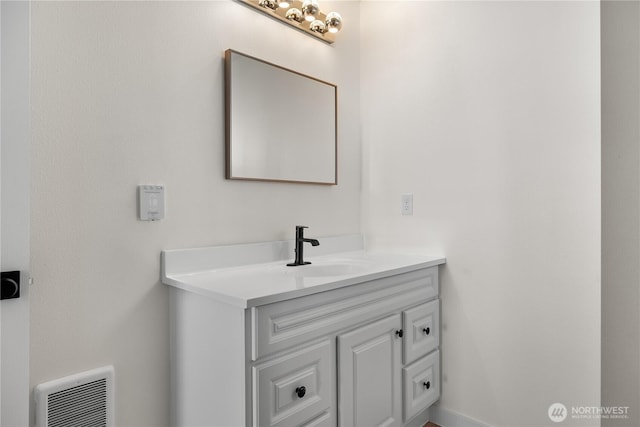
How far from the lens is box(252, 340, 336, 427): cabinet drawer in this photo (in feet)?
3.60

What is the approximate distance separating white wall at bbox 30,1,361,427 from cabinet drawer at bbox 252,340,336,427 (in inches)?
20.3

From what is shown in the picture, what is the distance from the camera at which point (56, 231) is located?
3.84 ft

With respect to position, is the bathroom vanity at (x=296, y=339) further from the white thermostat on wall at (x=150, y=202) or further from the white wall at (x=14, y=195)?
the white wall at (x=14, y=195)

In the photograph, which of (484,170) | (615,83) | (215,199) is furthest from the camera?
(484,170)

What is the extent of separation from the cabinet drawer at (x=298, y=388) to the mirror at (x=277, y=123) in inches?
30.4

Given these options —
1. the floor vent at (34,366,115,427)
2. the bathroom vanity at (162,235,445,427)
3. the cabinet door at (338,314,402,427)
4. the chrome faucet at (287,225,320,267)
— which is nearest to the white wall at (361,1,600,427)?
the bathroom vanity at (162,235,445,427)

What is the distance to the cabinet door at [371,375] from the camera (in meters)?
1.35

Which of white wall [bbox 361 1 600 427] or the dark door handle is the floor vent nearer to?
the dark door handle

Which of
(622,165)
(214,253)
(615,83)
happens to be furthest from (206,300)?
(615,83)

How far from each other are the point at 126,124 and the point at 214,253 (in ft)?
1.83

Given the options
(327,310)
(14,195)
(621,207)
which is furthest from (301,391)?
(621,207)

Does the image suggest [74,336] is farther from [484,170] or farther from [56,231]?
[484,170]

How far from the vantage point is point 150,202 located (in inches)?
53.4

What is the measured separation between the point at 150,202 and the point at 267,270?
0.51 metres
